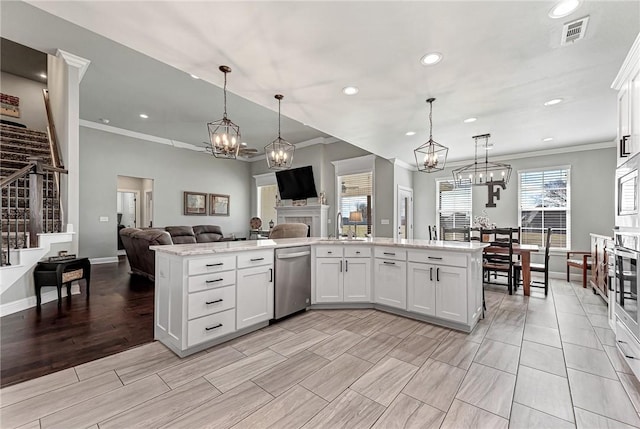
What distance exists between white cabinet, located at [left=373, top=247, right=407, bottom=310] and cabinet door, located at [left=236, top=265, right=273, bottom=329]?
4.49 ft

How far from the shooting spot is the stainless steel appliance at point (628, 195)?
2.15 meters

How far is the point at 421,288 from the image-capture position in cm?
310

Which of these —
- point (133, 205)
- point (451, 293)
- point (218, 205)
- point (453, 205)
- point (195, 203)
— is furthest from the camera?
point (133, 205)

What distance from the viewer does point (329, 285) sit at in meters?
3.51

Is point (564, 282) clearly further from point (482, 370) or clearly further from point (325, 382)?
point (325, 382)

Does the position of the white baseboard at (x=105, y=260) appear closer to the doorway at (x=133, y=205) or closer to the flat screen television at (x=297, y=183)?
the doorway at (x=133, y=205)

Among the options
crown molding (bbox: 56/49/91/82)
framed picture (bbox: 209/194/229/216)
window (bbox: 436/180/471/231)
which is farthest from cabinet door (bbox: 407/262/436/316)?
framed picture (bbox: 209/194/229/216)

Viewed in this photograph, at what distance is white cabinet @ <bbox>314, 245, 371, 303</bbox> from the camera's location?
3500mm

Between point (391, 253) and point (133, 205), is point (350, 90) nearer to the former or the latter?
point (391, 253)

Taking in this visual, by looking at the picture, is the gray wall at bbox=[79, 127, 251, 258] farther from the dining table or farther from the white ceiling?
the dining table

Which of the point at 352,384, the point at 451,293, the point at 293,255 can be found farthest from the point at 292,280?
the point at 451,293

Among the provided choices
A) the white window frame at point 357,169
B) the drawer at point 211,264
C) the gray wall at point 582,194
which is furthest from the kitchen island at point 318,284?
the gray wall at point 582,194

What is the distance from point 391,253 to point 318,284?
1.02 meters

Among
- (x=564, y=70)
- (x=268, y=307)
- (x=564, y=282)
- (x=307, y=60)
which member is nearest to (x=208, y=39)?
(x=307, y=60)
